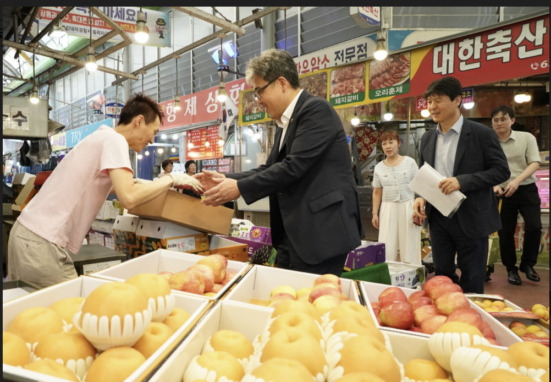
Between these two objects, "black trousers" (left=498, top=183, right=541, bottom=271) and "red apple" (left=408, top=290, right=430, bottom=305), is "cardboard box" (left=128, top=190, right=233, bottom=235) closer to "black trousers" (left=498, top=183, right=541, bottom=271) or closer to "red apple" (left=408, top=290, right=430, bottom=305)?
"red apple" (left=408, top=290, right=430, bottom=305)

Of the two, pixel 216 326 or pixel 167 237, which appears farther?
pixel 167 237

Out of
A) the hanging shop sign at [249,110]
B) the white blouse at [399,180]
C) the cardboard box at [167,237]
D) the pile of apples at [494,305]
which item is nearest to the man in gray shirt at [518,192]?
the white blouse at [399,180]

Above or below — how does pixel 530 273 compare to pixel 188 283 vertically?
below

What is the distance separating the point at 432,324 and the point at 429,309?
5.1 inches

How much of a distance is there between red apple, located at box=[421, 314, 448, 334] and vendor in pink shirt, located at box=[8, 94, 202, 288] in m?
1.54

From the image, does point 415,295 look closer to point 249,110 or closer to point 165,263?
point 165,263

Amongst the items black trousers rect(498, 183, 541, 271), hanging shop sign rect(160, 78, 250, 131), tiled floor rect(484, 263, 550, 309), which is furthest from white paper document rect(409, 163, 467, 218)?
hanging shop sign rect(160, 78, 250, 131)

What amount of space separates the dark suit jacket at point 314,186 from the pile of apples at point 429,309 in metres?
0.51

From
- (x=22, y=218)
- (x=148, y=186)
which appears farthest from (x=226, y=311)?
(x=22, y=218)

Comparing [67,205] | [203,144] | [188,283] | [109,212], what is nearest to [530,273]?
[188,283]

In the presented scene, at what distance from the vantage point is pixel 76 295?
55.9 inches

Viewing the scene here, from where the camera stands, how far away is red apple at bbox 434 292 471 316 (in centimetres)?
136

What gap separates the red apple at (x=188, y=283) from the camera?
146 centimetres

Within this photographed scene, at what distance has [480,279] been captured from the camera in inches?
102
